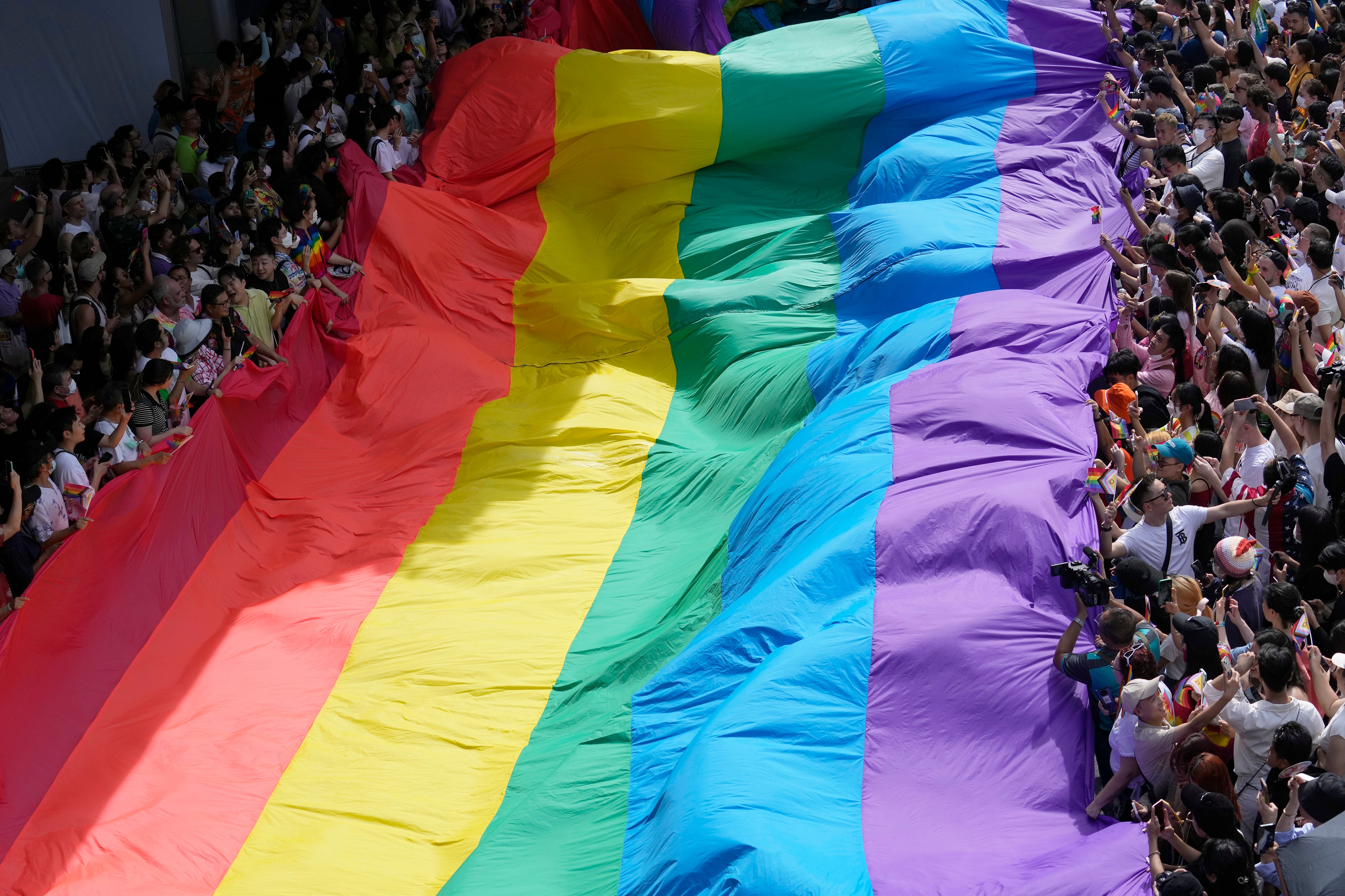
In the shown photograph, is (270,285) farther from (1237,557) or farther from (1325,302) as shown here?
(1325,302)

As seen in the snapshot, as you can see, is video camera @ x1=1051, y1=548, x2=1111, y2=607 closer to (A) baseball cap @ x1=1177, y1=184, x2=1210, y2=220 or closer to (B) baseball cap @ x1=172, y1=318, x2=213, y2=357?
(A) baseball cap @ x1=1177, y1=184, x2=1210, y2=220

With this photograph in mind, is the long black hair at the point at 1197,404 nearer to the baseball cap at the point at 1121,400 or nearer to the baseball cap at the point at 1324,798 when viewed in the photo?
the baseball cap at the point at 1121,400

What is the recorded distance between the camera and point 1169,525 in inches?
170

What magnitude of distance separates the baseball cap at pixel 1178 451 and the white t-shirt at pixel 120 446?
454cm

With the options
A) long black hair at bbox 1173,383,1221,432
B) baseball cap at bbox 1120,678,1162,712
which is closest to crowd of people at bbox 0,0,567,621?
baseball cap at bbox 1120,678,1162,712

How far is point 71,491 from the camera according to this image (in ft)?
17.3

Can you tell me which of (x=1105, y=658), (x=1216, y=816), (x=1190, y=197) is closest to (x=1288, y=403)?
(x=1105, y=658)

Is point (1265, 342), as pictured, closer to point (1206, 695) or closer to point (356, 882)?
point (1206, 695)

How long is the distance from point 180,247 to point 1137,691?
5.36 metres

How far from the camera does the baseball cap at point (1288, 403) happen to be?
4.45m

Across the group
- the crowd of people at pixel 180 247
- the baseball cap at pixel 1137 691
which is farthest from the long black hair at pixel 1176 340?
the crowd of people at pixel 180 247

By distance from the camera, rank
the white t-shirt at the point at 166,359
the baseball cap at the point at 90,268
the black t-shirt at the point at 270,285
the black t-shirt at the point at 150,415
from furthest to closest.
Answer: the black t-shirt at the point at 270,285 → the baseball cap at the point at 90,268 → the white t-shirt at the point at 166,359 → the black t-shirt at the point at 150,415

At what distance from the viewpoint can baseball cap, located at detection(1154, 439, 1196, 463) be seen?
463 cm

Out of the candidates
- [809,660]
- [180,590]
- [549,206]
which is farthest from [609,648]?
[549,206]
